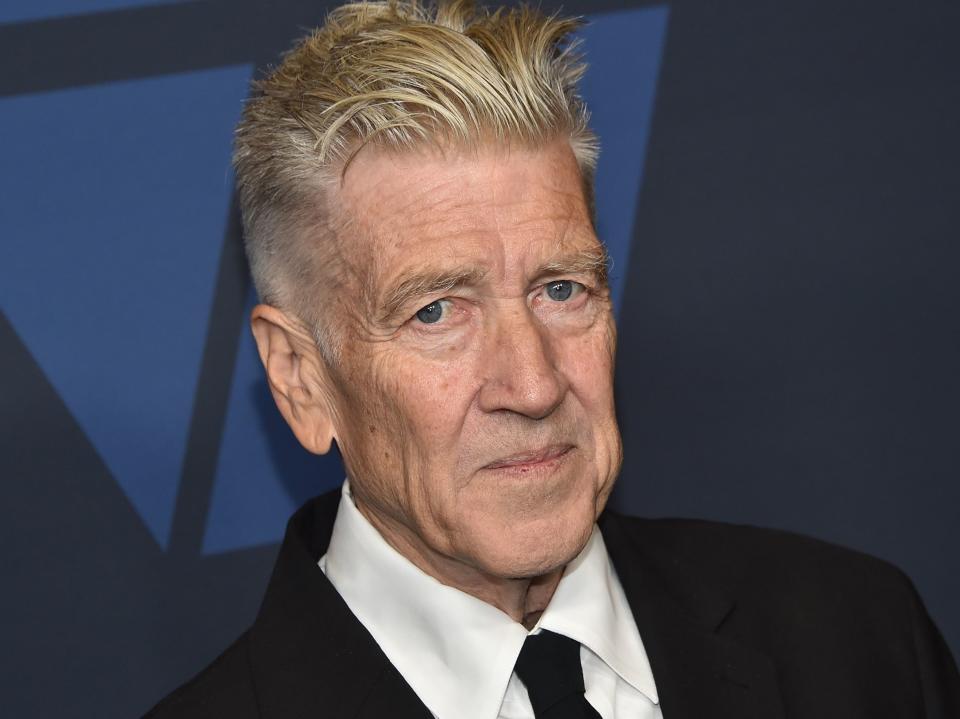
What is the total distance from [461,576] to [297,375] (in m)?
0.37

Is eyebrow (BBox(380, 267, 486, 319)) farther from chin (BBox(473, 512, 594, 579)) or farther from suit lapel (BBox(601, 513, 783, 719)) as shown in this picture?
suit lapel (BBox(601, 513, 783, 719))

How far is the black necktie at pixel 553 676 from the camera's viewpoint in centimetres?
183

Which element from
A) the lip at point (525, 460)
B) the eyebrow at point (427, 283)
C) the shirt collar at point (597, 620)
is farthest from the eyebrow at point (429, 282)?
the shirt collar at point (597, 620)

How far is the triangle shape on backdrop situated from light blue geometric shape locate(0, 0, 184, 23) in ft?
1.74

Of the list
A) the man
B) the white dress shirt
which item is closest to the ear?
the man

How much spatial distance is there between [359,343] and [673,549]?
68 centimetres

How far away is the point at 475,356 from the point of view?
1.76 metres

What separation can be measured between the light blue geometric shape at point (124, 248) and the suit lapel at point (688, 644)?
76 centimetres

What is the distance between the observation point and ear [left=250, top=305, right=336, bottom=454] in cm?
191

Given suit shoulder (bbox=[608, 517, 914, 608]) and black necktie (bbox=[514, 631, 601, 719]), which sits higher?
suit shoulder (bbox=[608, 517, 914, 608])

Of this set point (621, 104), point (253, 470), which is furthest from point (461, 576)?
point (621, 104)

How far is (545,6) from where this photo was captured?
2.43 meters

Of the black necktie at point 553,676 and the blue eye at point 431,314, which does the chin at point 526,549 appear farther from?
the blue eye at point 431,314

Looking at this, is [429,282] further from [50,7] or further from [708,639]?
[50,7]
